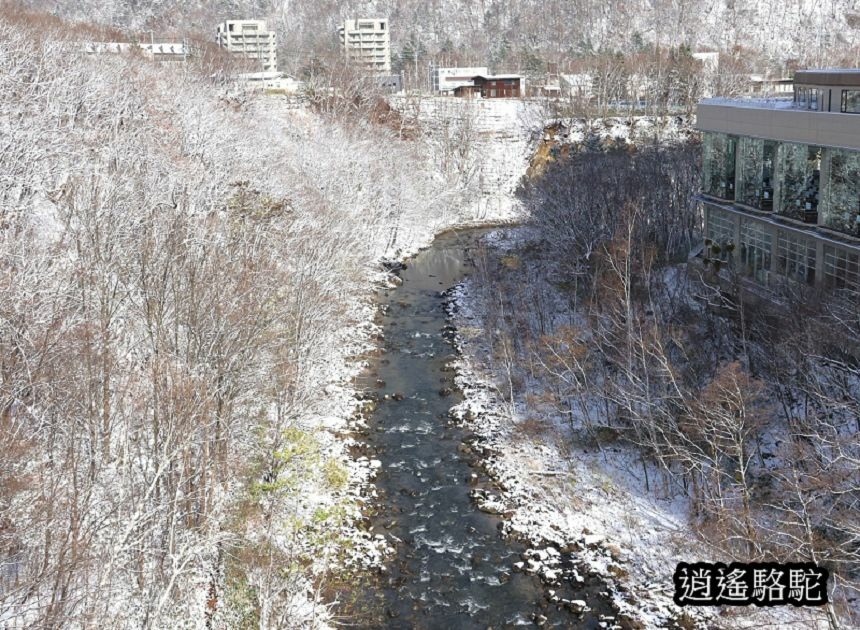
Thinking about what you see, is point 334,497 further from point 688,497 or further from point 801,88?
point 801,88

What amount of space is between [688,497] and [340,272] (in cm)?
1370

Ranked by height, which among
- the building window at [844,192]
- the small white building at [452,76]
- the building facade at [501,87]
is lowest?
the building window at [844,192]

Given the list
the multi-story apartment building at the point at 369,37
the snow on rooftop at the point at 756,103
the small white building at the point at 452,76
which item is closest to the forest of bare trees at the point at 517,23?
the multi-story apartment building at the point at 369,37

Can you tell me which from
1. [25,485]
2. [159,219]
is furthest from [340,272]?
[25,485]

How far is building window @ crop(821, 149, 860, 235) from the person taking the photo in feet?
63.4

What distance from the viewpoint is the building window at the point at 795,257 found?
21.1 metres

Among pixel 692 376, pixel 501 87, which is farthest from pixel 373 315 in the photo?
pixel 501 87

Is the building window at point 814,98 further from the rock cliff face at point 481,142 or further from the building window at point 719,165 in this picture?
the rock cliff face at point 481,142

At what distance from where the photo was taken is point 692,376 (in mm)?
18641

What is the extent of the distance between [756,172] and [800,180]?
215cm

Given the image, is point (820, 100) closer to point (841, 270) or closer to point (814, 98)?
point (814, 98)

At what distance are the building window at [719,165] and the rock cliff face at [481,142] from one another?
25.2m

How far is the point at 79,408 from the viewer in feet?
42.0

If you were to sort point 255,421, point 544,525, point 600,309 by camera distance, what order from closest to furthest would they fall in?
point 544,525
point 255,421
point 600,309
